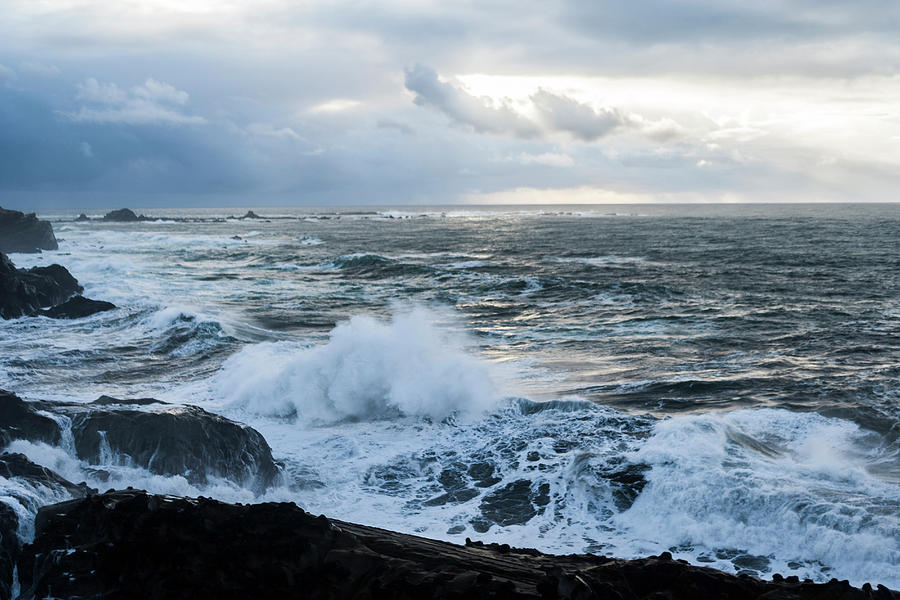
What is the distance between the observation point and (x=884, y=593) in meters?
4.45

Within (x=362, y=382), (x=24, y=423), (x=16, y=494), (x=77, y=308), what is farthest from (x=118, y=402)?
(x=77, y=308)

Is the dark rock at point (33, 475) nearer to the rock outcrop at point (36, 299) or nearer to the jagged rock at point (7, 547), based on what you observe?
the jagged rock at point (7, 547)

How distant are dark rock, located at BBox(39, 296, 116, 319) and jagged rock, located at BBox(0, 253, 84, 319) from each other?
67 centimetres

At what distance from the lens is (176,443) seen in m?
8.53

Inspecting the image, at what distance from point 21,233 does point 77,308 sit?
87.5 ft

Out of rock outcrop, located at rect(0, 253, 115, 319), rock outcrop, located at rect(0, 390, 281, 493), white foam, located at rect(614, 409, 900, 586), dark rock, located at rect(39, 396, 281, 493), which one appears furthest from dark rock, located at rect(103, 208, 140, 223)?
white foam, located at rect(614, 409, 900, 586)

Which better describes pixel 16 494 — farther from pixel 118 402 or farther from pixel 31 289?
pixel 31 289

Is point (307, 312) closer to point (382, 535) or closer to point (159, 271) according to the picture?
point (159, 271)

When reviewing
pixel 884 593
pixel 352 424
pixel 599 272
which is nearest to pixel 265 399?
pixel 352 424

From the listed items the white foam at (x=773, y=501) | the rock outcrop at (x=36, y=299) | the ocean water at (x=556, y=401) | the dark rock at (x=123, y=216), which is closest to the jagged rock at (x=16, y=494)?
the ocean water at (x=556, y=401)

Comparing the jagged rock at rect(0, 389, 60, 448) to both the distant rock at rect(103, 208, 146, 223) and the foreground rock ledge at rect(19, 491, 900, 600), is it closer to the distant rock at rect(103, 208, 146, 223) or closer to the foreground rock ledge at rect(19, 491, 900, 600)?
the foreground rock ledge at rect(19, 491, 900, 600)

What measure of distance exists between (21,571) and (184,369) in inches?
418

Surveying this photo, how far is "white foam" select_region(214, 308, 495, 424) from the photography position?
477 inches

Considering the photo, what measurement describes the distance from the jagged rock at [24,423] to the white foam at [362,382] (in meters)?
4.08
